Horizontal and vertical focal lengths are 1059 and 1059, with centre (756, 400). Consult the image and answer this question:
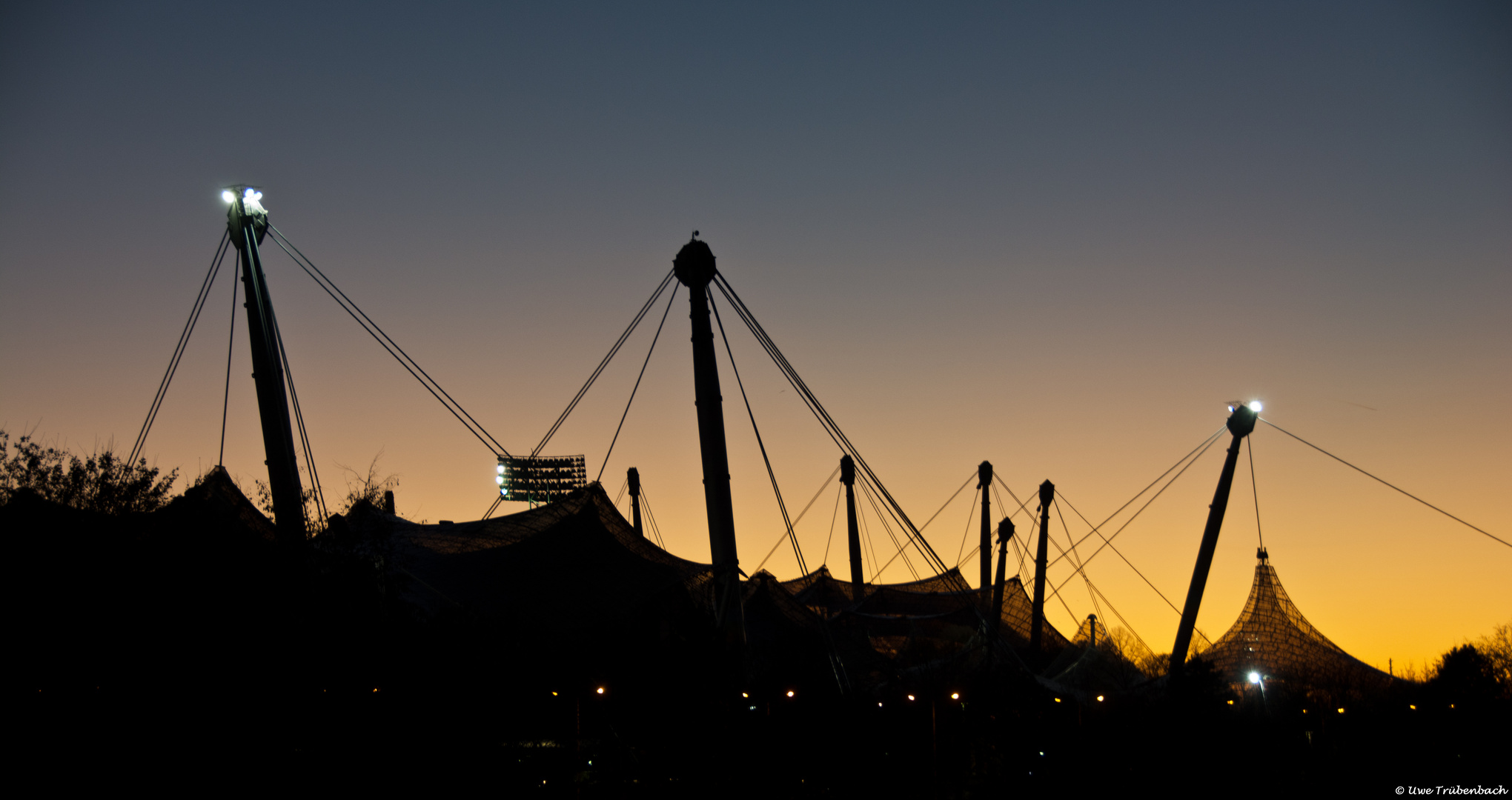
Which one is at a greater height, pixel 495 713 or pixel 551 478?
pixel 551 478

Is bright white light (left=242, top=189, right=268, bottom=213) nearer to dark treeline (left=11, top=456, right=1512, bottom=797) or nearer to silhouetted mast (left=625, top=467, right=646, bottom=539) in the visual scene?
dark treeline (left=11, top=456, right=1512, bottom=797)

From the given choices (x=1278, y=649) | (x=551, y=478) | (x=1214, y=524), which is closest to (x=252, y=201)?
(x=1214, y=524)

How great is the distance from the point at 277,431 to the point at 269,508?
1.66 m

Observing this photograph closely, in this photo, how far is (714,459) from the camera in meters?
22.4

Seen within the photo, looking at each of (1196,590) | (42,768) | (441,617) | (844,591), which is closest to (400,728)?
(441,617)

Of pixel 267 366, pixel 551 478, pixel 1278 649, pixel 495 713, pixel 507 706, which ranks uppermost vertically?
pixel 551 478

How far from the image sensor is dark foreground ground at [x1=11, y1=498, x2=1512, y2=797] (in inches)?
642

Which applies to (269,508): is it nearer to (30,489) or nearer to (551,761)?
(30,489)

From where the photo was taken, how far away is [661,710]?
2406 cm

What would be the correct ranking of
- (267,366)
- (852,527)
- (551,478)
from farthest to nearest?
1. (551,478)
2. (852,527)
3. (267,366)

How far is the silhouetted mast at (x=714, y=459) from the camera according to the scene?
73.3 feet

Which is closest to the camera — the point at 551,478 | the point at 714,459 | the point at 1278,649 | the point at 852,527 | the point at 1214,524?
Answer: the point at 714,459

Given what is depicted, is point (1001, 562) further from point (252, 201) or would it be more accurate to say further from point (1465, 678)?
point (252, 201)

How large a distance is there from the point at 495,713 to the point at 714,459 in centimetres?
726
